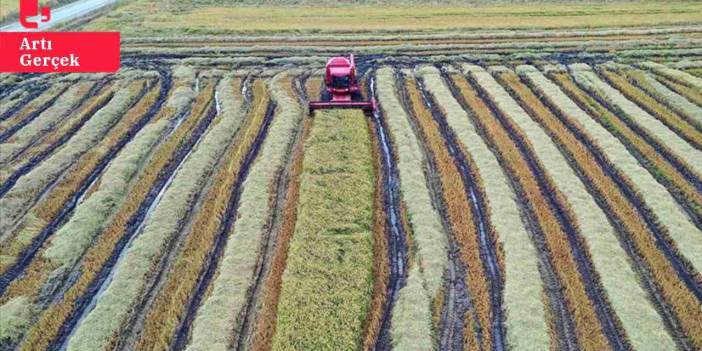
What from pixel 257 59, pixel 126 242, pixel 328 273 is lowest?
pixel 126 242

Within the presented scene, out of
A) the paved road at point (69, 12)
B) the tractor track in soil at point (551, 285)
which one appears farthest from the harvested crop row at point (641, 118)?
the paved road at point (69, 12)

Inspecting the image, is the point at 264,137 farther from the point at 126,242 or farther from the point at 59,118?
the point at 59,118

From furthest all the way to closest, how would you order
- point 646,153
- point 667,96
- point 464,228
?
point 667,96
point 646,153
point 464,228

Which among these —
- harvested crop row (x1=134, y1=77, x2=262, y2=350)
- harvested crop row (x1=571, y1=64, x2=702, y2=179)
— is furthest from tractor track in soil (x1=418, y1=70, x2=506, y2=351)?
harvested crop row (x1=571, y1=64, x2=702, y2=179)

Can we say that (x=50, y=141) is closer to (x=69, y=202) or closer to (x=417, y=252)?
(x=69, y=202)

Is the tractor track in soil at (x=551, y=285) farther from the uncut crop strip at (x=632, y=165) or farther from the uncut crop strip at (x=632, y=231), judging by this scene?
the uncut crop strip at (x=632, y=165)

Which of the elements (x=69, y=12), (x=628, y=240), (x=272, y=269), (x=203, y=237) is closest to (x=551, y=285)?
(x=628, y=240)

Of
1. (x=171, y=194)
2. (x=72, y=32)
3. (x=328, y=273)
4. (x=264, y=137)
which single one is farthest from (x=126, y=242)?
(x=72, y=32)
